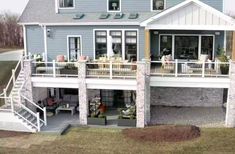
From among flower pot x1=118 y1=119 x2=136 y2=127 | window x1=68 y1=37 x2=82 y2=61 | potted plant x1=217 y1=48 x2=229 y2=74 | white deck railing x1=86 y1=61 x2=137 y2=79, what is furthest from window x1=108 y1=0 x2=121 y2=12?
flower pot x1=118 y1=119 x2=136 y2=127

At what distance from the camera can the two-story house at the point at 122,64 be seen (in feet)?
64.0

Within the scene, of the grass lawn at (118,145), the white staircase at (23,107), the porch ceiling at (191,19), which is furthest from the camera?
the porch ceiling at (191,19)

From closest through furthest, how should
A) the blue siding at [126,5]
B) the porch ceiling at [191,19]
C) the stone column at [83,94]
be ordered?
the porch ceiling at [191,19]
the stone column at [83,94]
the blue siding at [126,5]

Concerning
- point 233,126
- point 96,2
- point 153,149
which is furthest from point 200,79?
point 96,2

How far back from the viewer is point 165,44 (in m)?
23.3

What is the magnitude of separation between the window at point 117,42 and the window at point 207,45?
5550mm

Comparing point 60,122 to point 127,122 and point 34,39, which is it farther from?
point 34,39

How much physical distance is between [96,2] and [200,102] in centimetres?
1002

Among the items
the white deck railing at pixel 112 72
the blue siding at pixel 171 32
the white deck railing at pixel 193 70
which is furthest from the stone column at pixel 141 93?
the blue siding at pixel 171 32

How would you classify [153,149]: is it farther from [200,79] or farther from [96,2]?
[96,2]

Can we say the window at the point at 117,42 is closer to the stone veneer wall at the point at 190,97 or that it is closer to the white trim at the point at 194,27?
the white trim at the point at 194,27

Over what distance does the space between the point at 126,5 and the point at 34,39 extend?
6.98 meters

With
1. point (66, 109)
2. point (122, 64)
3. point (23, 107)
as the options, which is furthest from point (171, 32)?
point (23, 107)

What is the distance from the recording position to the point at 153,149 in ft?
54.3
